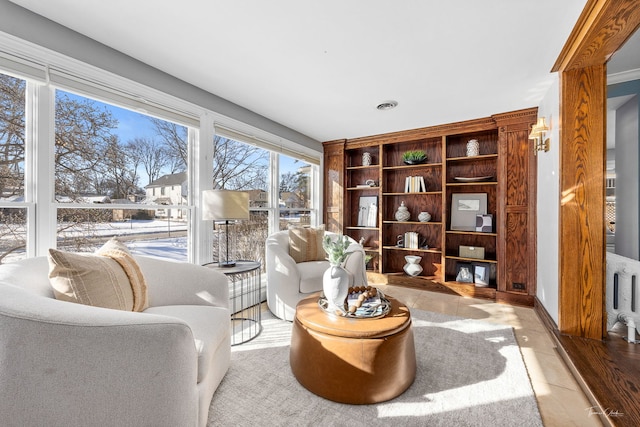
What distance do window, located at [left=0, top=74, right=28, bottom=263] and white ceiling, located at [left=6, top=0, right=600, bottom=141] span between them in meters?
0.54

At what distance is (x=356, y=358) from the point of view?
159 centimetres

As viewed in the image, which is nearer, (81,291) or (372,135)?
(81,291)

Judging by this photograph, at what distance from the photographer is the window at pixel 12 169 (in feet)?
5.68

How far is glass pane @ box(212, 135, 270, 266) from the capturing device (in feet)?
10.4

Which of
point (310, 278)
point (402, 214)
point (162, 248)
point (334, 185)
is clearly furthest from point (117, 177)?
point (402, 214)

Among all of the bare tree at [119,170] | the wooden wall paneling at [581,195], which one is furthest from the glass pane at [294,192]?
the wooden wall paneling at [581,195]

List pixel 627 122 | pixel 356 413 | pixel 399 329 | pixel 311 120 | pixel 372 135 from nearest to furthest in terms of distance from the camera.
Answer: pixel 356 413, pixel 399 329, pixel 627 122, pixel 311 120, pixel 372 135

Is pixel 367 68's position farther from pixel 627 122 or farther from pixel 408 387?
pixel 627 122

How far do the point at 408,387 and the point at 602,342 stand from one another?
5.39ft

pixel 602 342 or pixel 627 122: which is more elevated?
pixel 627 122

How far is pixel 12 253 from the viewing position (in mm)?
1779

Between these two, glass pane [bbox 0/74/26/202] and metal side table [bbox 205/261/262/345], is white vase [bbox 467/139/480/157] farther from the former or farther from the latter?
glass pane [bbox 0/74/26/202]

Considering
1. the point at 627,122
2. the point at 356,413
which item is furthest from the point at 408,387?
the point at 627,122

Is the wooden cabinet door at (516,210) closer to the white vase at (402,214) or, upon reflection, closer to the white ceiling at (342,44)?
the white ceiling at (342,44)
